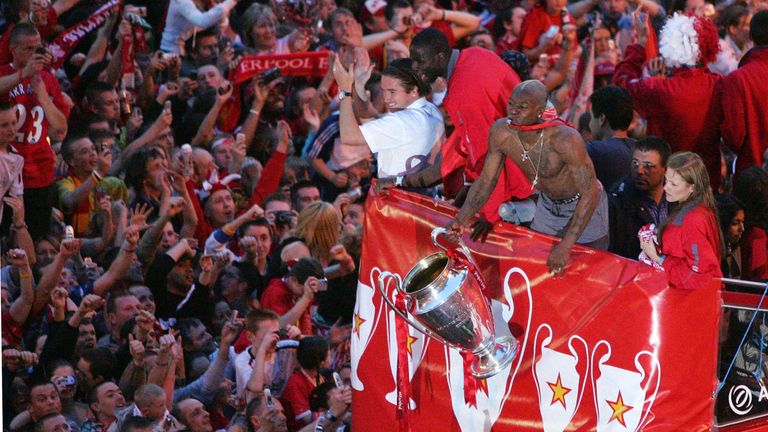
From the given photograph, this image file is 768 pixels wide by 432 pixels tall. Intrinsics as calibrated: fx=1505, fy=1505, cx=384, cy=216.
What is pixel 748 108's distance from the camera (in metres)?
8.91

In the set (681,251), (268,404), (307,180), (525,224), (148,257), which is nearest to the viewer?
(681,251)

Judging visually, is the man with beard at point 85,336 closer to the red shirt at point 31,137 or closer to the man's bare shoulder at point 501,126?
the red shirt at point 31,137

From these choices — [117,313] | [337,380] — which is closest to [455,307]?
[337,380]

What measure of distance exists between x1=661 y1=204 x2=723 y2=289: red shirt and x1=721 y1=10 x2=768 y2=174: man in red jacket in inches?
93.9

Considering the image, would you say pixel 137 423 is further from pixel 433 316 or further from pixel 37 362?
pixel 433 316

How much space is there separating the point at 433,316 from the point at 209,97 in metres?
5.50

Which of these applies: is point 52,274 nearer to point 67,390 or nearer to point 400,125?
point 67,390

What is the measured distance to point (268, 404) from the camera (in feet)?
27.7

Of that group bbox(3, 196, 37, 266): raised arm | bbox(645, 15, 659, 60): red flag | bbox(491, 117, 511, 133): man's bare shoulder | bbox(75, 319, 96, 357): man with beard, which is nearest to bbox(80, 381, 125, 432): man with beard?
bbox(75, 319, 96, 357): man with beard

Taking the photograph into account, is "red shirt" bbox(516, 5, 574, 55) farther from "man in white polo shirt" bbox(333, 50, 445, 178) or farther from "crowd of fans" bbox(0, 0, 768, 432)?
"man in white polo shirt" bbox(333, 50, 445, 178)

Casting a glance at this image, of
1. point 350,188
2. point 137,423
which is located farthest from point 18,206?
point 350,188

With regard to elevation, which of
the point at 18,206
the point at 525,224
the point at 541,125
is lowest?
the point at 18,206

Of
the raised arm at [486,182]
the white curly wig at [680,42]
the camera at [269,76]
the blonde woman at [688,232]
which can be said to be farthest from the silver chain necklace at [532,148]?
the camera at [269,76]

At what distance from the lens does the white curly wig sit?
8742mm
